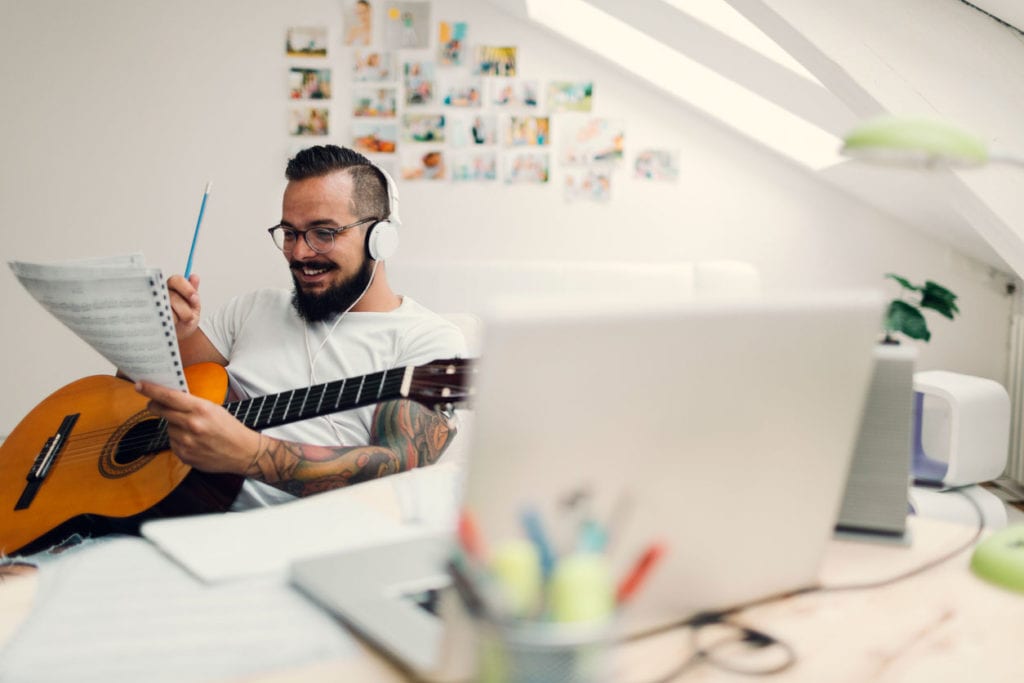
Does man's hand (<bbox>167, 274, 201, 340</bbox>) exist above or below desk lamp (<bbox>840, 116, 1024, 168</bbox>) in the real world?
below

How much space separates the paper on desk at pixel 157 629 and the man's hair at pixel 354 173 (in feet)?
3.67

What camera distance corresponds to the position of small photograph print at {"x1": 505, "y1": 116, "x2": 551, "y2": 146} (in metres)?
2.86

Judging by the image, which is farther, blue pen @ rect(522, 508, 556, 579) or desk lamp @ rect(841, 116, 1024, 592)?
desk lamp @ rect(841, 116, 1024, 592)

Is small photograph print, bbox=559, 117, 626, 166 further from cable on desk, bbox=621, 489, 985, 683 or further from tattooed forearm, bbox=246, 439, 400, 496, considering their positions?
cable on desk, bbox=621, 489, 985, 683

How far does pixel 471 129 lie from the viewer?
2857 millimetres

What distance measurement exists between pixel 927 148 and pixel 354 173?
4.28 feet

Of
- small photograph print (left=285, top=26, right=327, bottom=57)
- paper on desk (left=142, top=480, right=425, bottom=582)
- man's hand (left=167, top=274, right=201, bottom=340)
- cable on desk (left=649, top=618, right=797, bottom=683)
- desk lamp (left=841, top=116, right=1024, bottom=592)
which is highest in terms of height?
small photograph print (left=285, top=26, right=327, bottom=57)

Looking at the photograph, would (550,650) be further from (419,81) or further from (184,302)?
(419,81)

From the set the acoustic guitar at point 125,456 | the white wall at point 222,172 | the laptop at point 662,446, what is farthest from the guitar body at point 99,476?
the white wall at point 222,172

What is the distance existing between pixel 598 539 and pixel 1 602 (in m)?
0.57

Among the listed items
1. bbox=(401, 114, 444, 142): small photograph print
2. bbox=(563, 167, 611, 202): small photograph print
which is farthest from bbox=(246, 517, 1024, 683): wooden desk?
bbox=(401, 114, 444, 142): small photograph print

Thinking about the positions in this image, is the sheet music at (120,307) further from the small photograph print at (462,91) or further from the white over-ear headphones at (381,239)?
the small photograph print at (462,91)

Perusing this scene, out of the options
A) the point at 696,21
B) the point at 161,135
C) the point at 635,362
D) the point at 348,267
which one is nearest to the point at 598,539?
the point at 635,362

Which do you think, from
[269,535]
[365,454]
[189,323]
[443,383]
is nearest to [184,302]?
[189,323]
